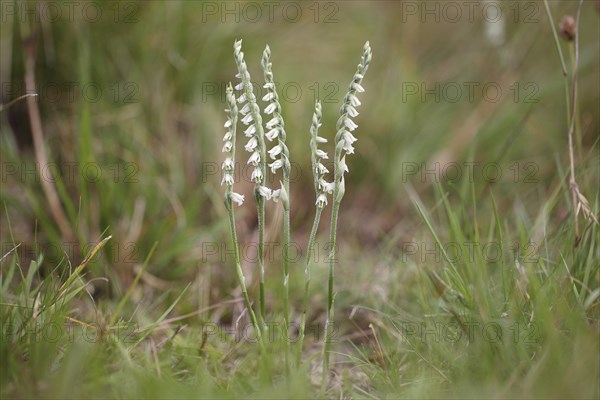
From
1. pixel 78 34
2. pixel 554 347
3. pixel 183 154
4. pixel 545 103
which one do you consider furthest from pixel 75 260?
pixel 545 103

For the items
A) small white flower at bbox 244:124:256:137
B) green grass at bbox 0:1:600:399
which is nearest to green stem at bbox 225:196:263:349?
green grass at bbox 0:1:600:399

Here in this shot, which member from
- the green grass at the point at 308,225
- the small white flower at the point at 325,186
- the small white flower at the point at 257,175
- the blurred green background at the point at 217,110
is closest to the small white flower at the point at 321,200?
the small white flower at the point at 325,186

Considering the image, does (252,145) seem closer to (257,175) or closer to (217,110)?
(257,175)

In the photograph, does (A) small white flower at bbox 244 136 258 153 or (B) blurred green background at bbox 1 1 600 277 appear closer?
(A) small white flower at bbox 244 136 258 153

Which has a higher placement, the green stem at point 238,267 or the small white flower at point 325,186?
the small white flower at point 325,186

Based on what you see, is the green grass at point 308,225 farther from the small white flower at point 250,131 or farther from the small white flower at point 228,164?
the small white flower at point 250,131

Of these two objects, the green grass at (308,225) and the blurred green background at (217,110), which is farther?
the blurred green background at (217,110)

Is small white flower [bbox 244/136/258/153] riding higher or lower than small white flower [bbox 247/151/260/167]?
higher

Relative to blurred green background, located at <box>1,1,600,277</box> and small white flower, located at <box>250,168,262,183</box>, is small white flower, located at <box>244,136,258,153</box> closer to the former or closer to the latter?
small white flower, located at <box>250,168,262,183</box>

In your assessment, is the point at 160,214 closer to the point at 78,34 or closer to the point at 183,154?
the point at 183,154
